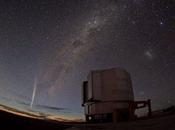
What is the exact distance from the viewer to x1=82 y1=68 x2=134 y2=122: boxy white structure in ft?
29.7

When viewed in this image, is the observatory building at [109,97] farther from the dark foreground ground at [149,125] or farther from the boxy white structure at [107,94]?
the dark foreground ground at [149,125]

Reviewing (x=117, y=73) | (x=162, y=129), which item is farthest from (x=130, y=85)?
(x=162, y=129)

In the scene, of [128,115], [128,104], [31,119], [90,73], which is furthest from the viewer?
[90,73]

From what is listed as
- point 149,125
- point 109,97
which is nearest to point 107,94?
point 109,97

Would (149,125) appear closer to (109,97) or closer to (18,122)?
(18,122)

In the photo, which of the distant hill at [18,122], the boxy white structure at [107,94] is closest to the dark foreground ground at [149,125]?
the distant hill at [18,122]

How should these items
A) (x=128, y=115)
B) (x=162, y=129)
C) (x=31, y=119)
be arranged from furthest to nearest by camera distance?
(x=128, y=115) < (x=31, y=119) < (x=162, y=129)

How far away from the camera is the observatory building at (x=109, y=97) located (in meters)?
8.97

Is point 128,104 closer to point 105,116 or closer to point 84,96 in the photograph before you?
point 105,116

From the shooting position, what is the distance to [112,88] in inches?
374

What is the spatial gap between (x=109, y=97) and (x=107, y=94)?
0.55 ft

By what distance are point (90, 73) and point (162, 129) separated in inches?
260

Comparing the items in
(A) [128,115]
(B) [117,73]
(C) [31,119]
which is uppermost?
(B) [117,73]

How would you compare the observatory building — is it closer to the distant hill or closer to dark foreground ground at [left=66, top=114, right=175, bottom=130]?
dark foreground ground at [left=66, top=114, right=175, bottom=130]
